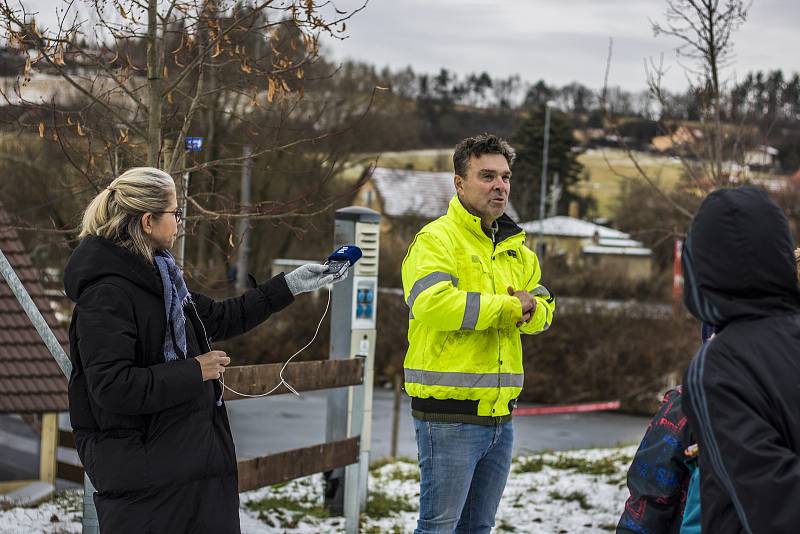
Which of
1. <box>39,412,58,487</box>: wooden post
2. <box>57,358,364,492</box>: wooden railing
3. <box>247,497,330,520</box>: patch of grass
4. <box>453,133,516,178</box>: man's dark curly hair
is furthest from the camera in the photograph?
<box>39,412,58,487</box>: wooden post

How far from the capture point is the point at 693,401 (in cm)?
227

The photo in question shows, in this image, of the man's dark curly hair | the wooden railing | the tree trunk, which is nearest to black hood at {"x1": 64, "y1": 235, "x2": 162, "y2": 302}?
the man's dark curly hair

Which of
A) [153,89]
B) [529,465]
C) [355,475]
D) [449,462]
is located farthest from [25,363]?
[449,462]

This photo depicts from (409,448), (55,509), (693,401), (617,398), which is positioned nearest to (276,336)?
(617,398)

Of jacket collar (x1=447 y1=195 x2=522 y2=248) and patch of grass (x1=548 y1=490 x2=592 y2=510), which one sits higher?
jacket collar (x1=447 y1=195 x2=522 y2=248)

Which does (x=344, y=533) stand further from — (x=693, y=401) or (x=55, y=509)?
(x=693, y=401)

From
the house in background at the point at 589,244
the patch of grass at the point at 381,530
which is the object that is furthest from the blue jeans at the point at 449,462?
the house in background at the point at 589,244

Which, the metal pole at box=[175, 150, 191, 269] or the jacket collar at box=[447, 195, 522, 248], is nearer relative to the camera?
the jacket collar at box=[447, 195, 522, 248]

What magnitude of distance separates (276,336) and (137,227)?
23.0m

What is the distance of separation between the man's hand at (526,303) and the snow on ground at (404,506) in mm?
2924

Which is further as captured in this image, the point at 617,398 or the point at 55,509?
the point at 617,398

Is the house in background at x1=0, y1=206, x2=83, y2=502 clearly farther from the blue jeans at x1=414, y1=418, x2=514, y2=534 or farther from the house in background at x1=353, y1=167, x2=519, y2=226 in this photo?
the house in background at x1=353, y1=167, x2=519, y2=226

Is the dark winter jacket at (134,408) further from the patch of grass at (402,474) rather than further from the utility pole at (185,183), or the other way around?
the patch of grass at (402,474)

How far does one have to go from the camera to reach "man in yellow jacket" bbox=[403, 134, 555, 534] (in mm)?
3973
